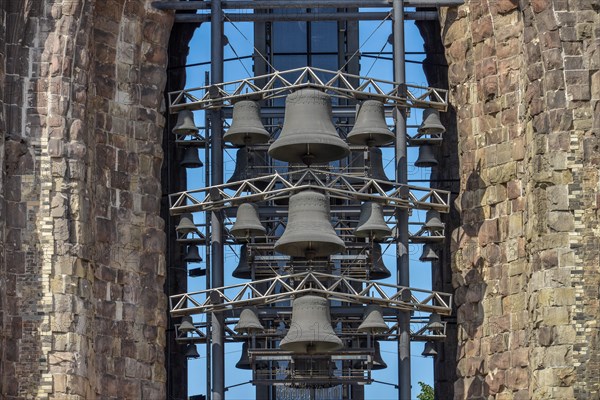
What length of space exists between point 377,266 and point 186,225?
4124mm

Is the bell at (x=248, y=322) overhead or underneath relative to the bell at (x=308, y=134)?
underneath

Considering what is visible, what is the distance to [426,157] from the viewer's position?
48844 mm

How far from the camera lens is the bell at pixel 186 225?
48.2m

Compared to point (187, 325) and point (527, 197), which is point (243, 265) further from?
point (527, 197)

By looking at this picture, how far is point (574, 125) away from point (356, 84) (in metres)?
7.13

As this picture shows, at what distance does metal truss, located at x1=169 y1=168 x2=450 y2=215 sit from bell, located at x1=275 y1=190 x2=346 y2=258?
12.8 inches

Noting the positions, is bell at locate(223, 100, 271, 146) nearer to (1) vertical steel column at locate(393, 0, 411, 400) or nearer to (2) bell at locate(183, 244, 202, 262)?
(1) vertical steel column at locate(393, 0, 411, 400)

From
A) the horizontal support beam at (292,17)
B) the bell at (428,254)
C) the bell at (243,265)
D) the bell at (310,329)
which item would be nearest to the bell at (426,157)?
the bell at (428,254)

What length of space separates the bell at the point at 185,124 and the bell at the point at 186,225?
1.76m

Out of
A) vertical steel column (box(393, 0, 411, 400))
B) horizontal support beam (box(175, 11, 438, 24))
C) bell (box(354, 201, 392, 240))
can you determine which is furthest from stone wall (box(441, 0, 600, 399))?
bell (box(354, 201, 392, 240))

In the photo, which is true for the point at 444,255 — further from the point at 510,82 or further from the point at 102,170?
the point at 102,170

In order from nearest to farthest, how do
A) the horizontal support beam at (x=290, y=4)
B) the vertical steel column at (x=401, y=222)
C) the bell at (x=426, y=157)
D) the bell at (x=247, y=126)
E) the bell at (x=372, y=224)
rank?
the vertical steel column at (x=401, y=222)
the bell at (x=372, y=224)
the bell at (x=247, y=126)
the bell at (x=426, y=157)
the horizontal support beam at (x=290, y=4)

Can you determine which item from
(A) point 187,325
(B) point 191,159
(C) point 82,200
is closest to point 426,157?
(B) point 191,159

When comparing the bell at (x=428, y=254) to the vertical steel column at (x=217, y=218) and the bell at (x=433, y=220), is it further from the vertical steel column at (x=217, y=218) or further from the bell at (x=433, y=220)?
the vertical steel column at (x=217, y=218)
